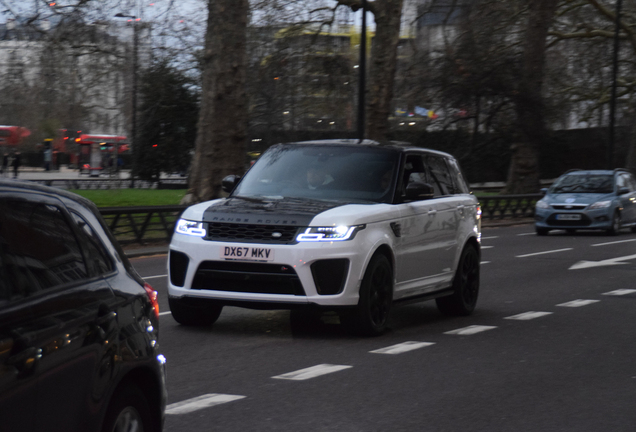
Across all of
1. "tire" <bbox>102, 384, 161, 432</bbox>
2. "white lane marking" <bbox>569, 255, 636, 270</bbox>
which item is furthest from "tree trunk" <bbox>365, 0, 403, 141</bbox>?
"tire" <bbox>102, 384, 161, 432</bbox>

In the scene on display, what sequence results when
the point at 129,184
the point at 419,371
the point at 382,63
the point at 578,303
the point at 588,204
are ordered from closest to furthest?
1. the point at 419,371
2. the point at 578,303
3. the point at 588,204
4. the point at 382,63
5. the point at 129,184

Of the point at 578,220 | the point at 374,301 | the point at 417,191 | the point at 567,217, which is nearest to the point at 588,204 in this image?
the point at 578,220

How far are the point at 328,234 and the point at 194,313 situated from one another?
1566mm

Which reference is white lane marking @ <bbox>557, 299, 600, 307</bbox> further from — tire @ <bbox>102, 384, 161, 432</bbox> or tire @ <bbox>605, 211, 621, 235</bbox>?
tire @ <bbox>605, 211, 621, 235</bbox>

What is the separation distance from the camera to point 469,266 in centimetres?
1091

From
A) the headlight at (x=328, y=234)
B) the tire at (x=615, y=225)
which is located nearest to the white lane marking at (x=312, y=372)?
the headlight at (x=328, y=234)

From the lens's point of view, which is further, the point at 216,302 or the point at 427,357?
the point at 216,302

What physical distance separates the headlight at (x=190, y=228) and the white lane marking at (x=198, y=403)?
2.50m

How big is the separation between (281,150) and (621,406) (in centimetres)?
477

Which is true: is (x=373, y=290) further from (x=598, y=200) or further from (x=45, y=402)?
(x=598, y=200)

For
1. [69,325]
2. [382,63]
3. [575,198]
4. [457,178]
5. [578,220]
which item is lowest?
[578,220]

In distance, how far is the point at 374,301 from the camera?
873 centimetres

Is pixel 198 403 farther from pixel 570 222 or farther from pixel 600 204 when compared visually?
pixel 600 204

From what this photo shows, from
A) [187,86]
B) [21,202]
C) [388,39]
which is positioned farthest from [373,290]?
[187,86]
